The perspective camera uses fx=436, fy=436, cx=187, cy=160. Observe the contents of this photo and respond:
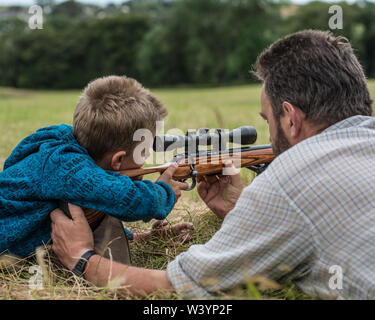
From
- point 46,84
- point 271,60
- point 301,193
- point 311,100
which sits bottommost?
point 46,84

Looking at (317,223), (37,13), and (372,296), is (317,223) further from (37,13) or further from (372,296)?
(37,13)

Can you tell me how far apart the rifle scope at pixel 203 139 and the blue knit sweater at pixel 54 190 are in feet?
1.30

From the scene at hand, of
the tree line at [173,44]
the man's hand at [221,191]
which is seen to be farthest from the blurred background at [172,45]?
the man's hand at [221,191]

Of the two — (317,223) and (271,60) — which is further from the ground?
(271,60)

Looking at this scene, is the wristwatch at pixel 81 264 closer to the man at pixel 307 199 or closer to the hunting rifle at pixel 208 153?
the man at pixel 307 199

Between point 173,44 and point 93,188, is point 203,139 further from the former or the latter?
point 173,44

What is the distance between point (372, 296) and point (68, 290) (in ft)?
6.09

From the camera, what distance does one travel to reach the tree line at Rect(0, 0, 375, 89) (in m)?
71.7

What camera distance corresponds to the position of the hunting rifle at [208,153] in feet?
11.6

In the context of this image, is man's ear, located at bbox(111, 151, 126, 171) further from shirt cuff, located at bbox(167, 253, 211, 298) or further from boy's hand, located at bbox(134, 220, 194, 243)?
shirt cuff, located at bbox(167, 253, 211, 298)

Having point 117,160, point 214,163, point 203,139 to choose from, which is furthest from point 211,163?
Result: point 117,160

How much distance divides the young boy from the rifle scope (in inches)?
5.6
